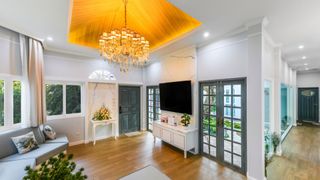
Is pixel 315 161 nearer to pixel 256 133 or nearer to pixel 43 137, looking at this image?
pixel 256 133

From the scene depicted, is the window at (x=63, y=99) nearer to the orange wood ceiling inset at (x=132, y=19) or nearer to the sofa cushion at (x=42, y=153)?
the sofa cushion at (x=42, y=153)

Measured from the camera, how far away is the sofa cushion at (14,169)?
2.21 m

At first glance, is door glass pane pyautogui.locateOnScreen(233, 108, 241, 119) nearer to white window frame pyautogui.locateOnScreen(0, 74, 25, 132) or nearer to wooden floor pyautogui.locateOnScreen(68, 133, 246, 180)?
wooden floor pyautogui.locateOnScreen(68, 133, 246, 180)

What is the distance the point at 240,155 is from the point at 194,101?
5.39ft

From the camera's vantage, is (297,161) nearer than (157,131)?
Yes

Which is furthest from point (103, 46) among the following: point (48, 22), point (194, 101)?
point (194, 101)

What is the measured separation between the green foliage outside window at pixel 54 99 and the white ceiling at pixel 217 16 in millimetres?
1522

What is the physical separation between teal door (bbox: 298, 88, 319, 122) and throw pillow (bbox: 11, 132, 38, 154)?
40.2ft

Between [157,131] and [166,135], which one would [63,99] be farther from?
[166,135]

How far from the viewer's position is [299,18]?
262 cm

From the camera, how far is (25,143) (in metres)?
3.09

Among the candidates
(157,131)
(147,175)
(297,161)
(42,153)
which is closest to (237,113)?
(297,161)

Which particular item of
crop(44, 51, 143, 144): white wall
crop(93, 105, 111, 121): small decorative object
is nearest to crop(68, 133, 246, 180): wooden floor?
crop(44, 51, 143, 144): white wall

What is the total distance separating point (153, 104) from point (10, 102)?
428cm
